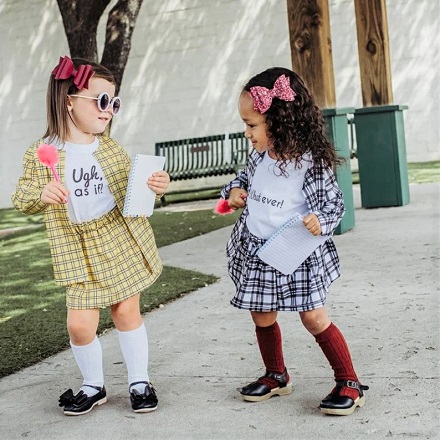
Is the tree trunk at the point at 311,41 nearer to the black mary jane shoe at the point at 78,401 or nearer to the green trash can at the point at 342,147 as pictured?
the green trash can at the point at 342,147

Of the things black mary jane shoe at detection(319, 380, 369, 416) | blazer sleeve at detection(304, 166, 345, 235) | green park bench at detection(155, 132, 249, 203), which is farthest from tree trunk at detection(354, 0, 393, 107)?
black mary jane shoe at detection(319, 380, 369, 416)

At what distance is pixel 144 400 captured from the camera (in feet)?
12.1

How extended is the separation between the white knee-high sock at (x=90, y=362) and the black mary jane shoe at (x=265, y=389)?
1.90ft

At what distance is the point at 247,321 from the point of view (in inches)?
200

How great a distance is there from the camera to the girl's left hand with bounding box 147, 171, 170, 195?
364 cm

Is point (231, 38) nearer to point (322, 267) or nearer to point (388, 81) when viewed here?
point (388, 81)

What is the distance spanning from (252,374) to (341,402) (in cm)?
70

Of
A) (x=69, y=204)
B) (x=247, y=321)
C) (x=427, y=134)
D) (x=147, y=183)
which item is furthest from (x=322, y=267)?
(x=427, y=134)

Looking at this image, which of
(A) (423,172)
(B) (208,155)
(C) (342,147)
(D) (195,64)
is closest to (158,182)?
(C) (342,147)

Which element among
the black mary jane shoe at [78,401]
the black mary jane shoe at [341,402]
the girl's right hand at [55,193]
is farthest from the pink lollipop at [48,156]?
the black mary jane shoe at [341,402]

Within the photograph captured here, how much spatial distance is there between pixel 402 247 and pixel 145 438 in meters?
3.87

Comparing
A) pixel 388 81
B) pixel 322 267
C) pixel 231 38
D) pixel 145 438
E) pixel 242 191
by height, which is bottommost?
pixel 145 438

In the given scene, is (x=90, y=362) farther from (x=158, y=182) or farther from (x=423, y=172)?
(x=423, y=172)

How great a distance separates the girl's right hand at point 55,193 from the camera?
3488mm
